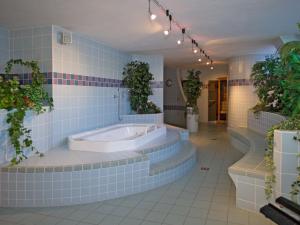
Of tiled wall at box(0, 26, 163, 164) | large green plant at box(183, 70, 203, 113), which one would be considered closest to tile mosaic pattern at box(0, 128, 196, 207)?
tiled wall at box(0, 26, 163, 164)

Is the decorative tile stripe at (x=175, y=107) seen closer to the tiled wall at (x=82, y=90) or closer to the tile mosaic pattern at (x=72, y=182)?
the tiled wall at (x=82, y=90)

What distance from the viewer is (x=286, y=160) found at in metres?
2.20

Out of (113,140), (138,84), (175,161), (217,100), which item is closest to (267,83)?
(175,161)

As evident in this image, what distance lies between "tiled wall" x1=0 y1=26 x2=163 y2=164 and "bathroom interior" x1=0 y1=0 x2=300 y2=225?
2 cm

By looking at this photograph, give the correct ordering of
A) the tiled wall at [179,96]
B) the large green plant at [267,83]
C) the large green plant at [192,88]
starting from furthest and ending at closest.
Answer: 1. the tiled wall at [179,96]
2. the large green plant at [192,88]
3. the large green plant at [267,83]

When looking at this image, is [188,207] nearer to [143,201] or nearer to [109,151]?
[143,201]

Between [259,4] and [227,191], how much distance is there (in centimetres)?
226

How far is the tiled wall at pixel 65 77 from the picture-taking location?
3.65 m

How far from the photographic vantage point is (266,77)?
5.04 m

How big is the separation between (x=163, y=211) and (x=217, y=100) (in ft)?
25.2

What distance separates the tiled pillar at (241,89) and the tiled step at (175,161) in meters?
2.89

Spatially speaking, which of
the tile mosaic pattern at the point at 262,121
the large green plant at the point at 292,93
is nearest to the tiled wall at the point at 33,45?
the large green plant at the point at 292,93

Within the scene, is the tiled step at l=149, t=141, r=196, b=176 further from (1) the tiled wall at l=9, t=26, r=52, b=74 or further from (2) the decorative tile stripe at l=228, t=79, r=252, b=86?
(2) the decorative tile stripe at l=228, t=79, r=252, b=86

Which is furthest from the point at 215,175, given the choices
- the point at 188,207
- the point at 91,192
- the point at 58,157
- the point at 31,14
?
the point at 31,14
